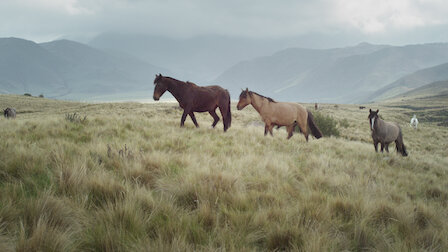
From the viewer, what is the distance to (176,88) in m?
8.97

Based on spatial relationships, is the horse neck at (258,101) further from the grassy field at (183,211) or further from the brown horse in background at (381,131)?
the grassy field at (183,211)

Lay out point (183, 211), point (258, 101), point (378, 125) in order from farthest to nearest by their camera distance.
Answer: point (258, 101), point (378, 125), point (183, 211)

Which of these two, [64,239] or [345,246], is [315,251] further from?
[64,239]

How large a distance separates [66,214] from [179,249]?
47.7 inches

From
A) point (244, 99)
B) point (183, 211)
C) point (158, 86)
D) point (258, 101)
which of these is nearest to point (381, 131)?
point (258, 101)

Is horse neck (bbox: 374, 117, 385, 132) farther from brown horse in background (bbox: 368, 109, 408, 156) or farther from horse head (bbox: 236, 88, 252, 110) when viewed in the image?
horse head (bbox: 236, 88, 252, 110)

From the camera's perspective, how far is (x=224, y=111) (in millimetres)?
9672

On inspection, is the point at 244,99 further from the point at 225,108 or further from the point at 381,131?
the point at 381,131

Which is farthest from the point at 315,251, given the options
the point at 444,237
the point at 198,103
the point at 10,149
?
the point at 198,103

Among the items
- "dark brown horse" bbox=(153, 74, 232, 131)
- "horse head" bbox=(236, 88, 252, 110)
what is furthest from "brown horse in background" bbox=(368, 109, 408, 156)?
"dark brown horse" bbox=(153, 74, 232, 131)

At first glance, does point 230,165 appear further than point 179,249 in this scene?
Yes

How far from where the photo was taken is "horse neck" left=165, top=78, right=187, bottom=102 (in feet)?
29.3

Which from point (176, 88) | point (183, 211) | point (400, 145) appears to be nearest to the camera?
point (183, 211)

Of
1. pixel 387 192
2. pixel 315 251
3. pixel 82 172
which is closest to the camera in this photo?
pixel 315 251
